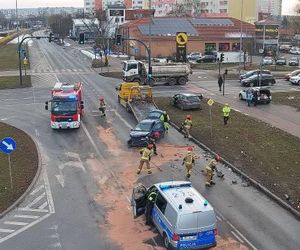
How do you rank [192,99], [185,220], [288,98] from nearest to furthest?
[185,220]
[192,99]
[288,98]

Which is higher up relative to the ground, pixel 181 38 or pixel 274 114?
pixel 181 38

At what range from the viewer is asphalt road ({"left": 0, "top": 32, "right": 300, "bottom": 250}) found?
15438mm

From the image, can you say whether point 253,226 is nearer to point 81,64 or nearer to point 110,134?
point 110,134

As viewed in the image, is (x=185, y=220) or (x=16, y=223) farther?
(x=16, y=223)

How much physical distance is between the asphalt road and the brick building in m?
54.7

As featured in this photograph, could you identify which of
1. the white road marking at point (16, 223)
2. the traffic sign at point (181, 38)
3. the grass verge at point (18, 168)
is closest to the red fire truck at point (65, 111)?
the grass verge at point (18, 168)

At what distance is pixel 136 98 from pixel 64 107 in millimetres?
7835

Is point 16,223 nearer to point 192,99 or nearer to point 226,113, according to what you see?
point 226,113

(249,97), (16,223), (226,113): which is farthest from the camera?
(249,97)

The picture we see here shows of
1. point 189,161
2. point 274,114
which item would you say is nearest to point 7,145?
point 189,161

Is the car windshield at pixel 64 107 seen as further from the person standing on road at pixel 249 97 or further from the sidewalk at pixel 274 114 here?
the person standing on road at pixel 249 97

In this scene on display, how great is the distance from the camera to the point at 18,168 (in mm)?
22344

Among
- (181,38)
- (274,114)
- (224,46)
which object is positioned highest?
(181,38)

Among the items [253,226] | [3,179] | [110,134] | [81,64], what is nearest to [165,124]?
[110,134]
